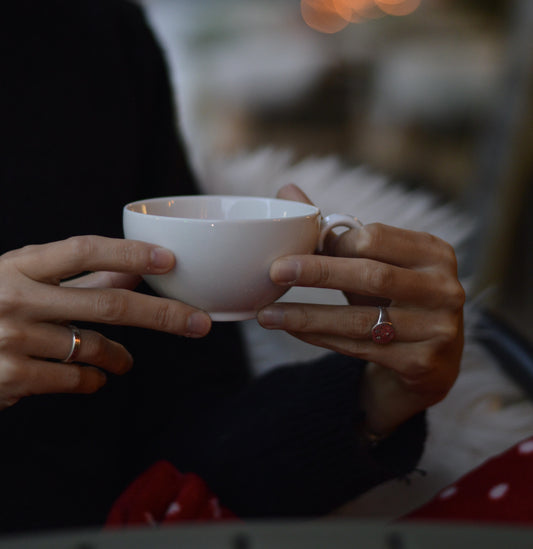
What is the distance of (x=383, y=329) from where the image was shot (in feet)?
1.50

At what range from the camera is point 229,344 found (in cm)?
87

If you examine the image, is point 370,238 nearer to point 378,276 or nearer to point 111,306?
point 378,276

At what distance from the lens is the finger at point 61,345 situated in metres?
0.42

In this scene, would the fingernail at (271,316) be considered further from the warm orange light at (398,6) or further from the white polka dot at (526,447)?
the warm orange light at (398,6)

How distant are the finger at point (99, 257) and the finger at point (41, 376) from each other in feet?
0.30

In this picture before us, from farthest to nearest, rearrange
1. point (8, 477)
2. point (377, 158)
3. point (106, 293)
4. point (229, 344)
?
point (377, 158), point (229, 344), point (8, 477), point (106, 293)

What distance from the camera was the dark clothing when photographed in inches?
25.4

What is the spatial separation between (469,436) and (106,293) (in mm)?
567

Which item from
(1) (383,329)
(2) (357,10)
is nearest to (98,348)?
(1) (383,329)

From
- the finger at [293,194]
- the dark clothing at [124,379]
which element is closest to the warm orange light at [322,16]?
the dark clothing at [124,379]

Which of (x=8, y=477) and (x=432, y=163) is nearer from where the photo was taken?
(x=8, y=477)

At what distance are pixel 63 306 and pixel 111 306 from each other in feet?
0.13

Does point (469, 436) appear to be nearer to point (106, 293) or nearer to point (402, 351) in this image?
point (402, 351)

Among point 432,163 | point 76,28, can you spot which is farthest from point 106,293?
point 432,163
